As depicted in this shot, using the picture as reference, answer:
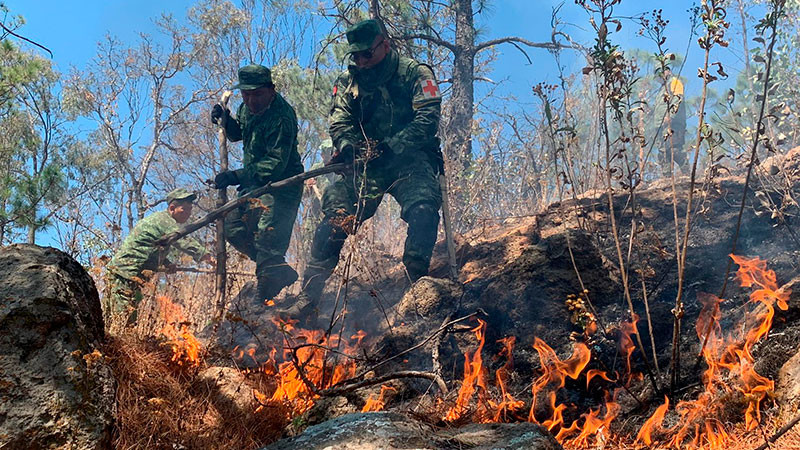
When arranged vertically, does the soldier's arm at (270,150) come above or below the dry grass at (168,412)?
above

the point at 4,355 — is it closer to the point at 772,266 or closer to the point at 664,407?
the point at 664,407

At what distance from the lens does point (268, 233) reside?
241 inches

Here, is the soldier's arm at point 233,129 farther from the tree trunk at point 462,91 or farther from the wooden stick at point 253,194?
the tree trunk at point 462,91

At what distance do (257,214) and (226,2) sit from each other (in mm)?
10744

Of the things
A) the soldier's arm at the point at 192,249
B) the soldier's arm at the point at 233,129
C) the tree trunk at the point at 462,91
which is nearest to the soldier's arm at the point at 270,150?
the soldier's arm at the point at 233,129

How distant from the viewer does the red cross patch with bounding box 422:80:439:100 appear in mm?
5594

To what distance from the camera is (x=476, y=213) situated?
8.70 metres

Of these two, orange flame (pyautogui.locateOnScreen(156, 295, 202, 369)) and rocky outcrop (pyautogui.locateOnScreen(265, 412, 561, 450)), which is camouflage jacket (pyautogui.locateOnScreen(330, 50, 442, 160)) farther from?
rocky outcrop (pyautogui.locateOnScreen(265, 412, 561, 450))

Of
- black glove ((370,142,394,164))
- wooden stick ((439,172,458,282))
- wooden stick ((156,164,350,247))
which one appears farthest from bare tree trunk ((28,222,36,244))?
wooden stick ((439,172,458,282))

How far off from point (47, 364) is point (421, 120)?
155 inches

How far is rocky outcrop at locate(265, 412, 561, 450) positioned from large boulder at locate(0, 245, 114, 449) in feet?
2.79

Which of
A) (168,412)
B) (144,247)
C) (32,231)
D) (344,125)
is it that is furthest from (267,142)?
(168,412)

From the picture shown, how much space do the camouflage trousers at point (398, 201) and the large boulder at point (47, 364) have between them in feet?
7.75

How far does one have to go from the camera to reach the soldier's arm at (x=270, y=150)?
6.11 m
